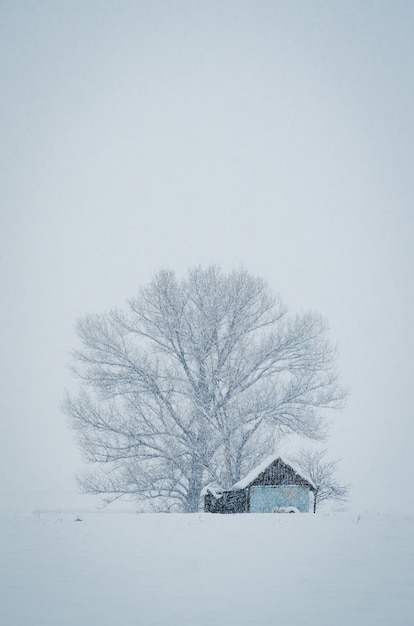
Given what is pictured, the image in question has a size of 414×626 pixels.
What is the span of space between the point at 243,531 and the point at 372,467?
26.0m

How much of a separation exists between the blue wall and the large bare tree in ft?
4.60

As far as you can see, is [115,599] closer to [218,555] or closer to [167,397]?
[218,555]

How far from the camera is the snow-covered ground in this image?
6.15m

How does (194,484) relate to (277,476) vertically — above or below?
below

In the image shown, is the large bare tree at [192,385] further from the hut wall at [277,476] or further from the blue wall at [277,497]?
the hut wall at [277,476]

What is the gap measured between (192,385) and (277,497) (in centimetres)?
438

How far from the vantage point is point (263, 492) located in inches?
682

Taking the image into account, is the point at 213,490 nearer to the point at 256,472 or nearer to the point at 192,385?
the point at 256,472

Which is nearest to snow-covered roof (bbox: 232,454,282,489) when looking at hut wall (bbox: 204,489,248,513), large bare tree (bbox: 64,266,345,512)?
hut wall (bbox: 204,489,248,513)

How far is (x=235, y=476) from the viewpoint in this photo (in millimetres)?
18547

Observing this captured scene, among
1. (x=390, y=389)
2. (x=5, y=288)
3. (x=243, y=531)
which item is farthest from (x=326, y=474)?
(x=5, y=288)

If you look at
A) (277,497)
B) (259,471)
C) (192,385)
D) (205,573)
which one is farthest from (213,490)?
(205,573)

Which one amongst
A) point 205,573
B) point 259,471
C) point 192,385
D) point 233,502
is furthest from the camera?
point 192,385

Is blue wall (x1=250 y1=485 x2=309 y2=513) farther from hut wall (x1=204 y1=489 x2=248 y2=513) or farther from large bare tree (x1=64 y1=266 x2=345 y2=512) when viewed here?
large bare tree (x1=64 y1=266 x2=345 y2=512)
